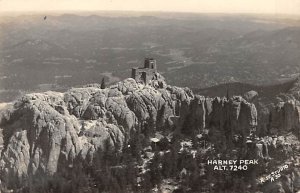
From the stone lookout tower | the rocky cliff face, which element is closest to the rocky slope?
the rocky cliff face

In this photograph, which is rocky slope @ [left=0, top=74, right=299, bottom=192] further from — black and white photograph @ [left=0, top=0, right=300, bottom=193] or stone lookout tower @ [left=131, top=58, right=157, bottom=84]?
stone lookout tower @ [left=131, top=58, right=157, bottom=84]

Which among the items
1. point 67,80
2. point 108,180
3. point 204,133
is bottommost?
point 108,180

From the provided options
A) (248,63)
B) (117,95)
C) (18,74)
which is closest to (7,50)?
(18,74)

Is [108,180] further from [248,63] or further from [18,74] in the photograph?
[248,63]

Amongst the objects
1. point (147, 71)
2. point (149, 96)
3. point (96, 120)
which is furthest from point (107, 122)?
point (147, 71)

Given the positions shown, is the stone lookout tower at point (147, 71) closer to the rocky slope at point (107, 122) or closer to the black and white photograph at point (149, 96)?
the black and white photograph at point (149, 96)
